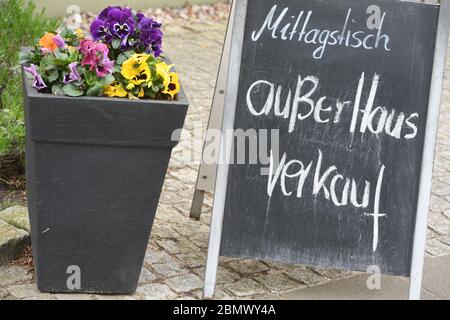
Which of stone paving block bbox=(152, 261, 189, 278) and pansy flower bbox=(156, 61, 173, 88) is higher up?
pansy flower bbox=(156, 61, 173, 88)

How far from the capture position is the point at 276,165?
3895 millimetres

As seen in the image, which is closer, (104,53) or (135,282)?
(104,53)

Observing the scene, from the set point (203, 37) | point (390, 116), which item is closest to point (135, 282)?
point (390, 116)

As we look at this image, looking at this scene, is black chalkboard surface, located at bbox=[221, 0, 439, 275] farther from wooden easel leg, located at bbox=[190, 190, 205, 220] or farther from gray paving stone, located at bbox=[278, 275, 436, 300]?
wooden easel leg, located at bbox=[190, 190, 205, 220]

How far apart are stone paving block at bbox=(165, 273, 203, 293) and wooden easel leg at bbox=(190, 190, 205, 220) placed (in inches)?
25.0

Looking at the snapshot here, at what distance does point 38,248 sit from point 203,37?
15.0 ft

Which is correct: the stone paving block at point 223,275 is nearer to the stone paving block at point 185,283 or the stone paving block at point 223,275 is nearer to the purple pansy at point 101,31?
the stone paving block at point 185,283

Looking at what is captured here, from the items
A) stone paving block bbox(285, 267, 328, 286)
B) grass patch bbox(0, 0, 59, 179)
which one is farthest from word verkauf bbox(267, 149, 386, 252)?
grass patch bbox(0, 0, 59, 179)

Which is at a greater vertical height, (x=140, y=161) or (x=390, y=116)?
(x=390, y=116)

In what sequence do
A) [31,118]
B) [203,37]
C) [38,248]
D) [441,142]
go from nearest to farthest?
1. [31,118]
2. [38,248]
3. [441,142]
4. [203,37]

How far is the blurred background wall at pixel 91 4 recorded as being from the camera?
7.82 m

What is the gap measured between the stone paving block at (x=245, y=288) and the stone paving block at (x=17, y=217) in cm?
97

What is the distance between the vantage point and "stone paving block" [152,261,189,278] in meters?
4.14
